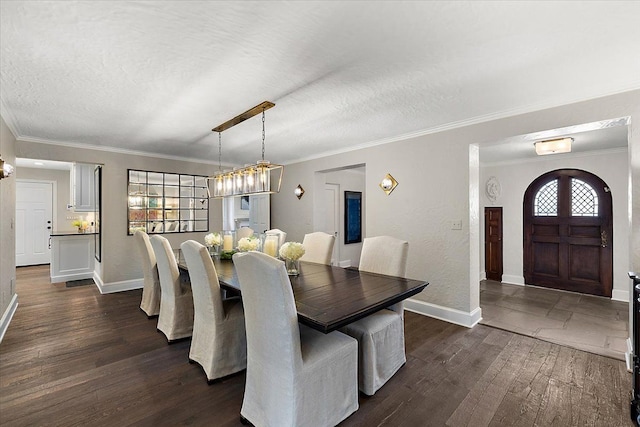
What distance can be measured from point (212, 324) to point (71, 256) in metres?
5.02

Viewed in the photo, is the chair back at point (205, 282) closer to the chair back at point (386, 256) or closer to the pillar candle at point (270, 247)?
the pillar candle at point (270, 247)

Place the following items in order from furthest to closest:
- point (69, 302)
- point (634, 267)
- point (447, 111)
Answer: point (69, 302) → point (447, 111) → point (634, 267)

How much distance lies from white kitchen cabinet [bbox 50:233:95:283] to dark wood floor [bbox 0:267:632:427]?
8.22 ft

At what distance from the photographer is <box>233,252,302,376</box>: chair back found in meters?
1.52

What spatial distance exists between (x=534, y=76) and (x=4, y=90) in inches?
173

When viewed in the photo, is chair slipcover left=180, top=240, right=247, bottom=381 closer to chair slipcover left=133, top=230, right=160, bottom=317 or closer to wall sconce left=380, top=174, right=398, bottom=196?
chair slipcover left=133, top=230, right=160, bottom=317

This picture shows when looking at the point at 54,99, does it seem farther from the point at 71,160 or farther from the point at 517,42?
the point at 517,42

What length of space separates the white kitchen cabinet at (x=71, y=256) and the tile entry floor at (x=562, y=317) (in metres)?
6.90

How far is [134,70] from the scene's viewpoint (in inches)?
83.2

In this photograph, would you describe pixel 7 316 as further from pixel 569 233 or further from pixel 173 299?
pixel 569 233

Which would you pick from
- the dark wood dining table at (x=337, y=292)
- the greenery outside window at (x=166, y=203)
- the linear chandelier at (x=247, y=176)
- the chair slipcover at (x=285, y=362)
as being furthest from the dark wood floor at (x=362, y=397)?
the greenery outside window at (x=166, y=203)

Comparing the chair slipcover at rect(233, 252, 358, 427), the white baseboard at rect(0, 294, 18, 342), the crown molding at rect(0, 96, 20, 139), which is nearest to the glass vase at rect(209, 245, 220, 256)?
the chair slipcover at rect(233, 252, 358, 427)

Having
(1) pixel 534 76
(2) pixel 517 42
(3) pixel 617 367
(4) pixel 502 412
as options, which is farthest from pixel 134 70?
(3) pixel 617 367

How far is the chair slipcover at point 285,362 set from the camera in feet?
5.06
